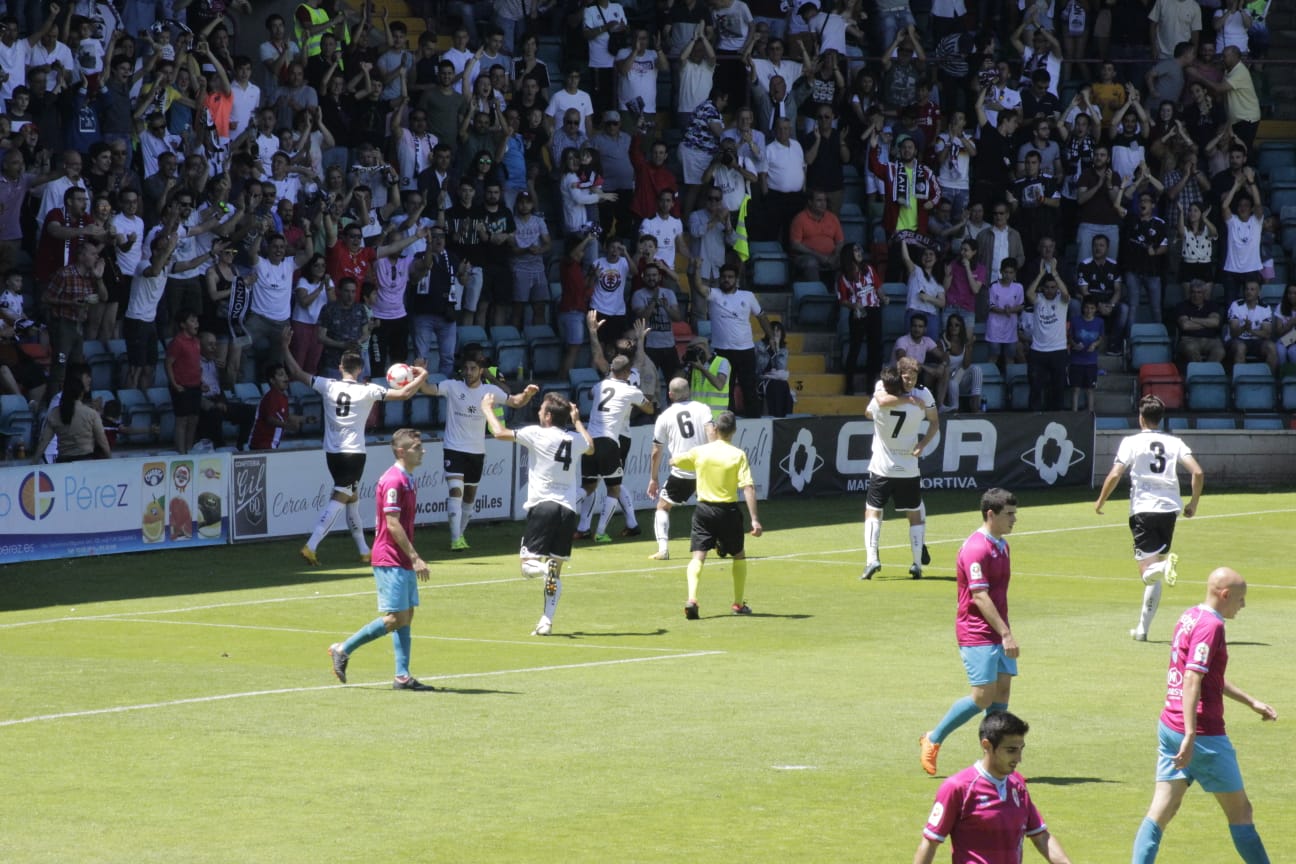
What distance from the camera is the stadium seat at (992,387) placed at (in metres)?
33.4

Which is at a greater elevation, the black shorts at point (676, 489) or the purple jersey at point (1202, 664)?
the black shorts at point (676, 489)

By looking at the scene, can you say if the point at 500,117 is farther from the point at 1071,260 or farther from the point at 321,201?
the point at 1071,260

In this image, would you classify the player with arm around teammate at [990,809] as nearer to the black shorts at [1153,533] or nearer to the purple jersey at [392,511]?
the purple jersey at [392,511]

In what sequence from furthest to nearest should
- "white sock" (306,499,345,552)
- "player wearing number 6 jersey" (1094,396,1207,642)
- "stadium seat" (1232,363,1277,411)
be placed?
"stadium seat" (1232,363,1277,411) → "white sock" (306,499,345,552) → "player wearing number 6 jersey" (1094,396,1207,642)

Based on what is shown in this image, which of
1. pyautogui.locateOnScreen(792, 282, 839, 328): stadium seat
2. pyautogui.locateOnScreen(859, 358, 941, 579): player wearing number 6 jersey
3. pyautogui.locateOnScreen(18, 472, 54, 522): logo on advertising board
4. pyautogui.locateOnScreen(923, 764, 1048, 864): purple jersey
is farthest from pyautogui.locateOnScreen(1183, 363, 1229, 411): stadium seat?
pyautogui.locateOnScreen(923, 764, 1048, 864): purple jersey

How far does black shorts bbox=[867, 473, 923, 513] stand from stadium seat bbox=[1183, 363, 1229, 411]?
1212cm

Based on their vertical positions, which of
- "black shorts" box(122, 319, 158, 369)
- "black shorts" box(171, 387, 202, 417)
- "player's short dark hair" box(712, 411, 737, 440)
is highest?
"black shorts" box(122, 319, 158, 369)

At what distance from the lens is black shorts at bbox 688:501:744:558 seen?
20000mm

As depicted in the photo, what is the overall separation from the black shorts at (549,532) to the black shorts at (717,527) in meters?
1.92

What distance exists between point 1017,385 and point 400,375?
13.4m

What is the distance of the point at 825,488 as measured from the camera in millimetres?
30906

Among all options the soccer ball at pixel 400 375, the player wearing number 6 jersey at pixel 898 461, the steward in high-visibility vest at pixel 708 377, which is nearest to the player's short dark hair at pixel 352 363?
the soccer ball at pixel 400 375

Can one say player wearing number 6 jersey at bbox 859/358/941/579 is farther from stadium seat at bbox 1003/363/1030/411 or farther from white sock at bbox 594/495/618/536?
stadium seat at bbox 1003/363/1030/411

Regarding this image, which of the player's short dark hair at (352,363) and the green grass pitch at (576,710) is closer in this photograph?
the green grass pitch at (576,710)
